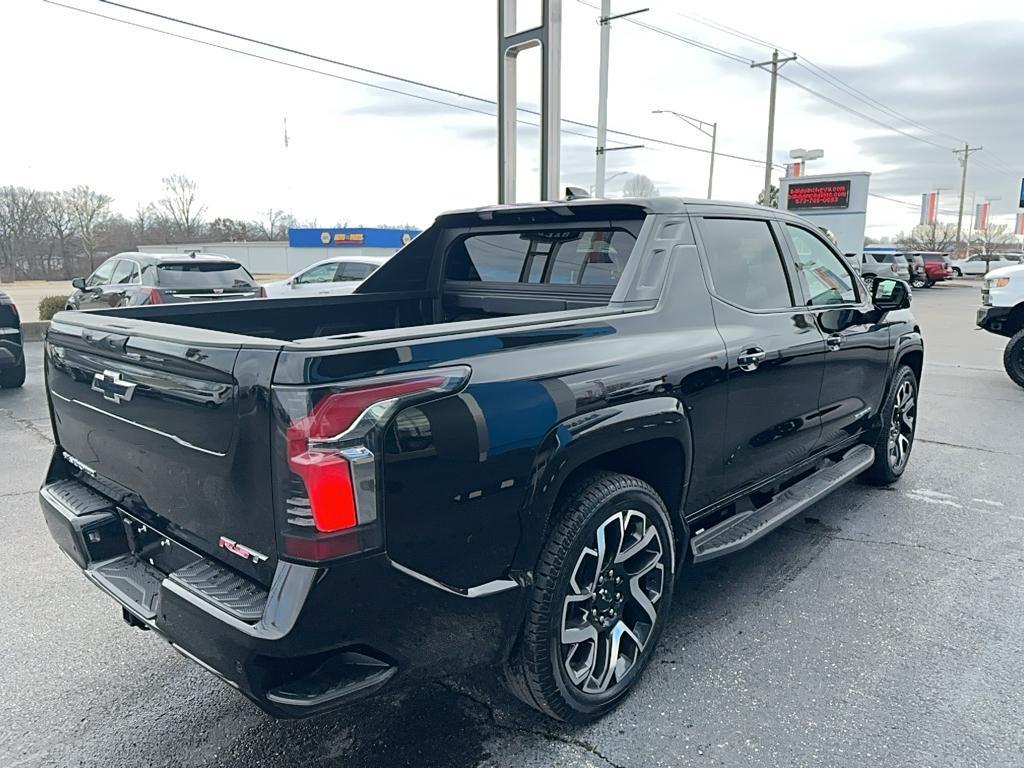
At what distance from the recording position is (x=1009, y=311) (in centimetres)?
919

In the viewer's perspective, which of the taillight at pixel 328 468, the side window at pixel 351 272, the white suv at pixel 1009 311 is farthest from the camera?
the side window at pixel 351 272

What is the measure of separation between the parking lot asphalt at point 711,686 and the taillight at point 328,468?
1.01 meters

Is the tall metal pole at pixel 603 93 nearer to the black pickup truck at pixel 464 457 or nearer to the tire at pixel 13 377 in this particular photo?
the tire at pixel 13 377

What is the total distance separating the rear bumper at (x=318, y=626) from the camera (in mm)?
1914

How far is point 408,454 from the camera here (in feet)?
6.52

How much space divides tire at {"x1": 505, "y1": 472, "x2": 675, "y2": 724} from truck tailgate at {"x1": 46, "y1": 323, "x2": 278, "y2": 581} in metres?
0.92

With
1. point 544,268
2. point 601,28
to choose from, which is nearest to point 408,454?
point 544,268

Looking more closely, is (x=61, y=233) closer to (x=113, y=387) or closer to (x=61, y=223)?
(x=61, y=223)

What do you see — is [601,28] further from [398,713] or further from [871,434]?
[398,713]

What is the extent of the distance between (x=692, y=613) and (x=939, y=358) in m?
10.8

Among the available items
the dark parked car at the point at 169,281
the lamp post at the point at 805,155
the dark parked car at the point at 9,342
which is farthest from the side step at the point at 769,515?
the lamp post at the point at 805,155

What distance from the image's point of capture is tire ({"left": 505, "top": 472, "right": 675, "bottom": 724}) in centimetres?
244

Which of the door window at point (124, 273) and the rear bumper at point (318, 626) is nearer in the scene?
the rear bumper at point (318, 626)

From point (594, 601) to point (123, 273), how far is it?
12098 millimetres
